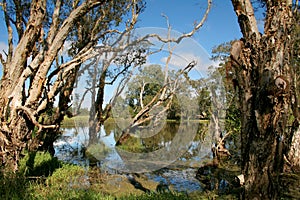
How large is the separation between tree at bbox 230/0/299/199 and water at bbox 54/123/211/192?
2.58m

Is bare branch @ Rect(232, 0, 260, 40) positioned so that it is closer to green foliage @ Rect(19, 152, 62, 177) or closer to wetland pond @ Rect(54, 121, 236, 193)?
wetland pond @ Rect(54, 121, 236, 193)

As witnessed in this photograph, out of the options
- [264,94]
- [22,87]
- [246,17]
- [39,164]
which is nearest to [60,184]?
[39,164]

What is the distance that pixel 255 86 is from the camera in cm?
310

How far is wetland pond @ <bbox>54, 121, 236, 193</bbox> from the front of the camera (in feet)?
22.4

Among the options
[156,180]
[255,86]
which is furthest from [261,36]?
[156,180]

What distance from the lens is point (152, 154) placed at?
936 centimetres

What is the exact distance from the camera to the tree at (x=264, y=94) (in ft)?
9.66

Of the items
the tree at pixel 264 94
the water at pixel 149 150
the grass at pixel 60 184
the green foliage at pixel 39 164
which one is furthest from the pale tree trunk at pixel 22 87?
the water at pixel 149 150

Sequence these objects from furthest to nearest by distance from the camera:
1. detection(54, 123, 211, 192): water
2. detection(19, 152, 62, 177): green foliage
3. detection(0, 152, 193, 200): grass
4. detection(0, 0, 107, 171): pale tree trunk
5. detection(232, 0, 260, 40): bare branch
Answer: detection(54, 123, 211, 192): water
detection(19, 152, 62, 177): green foliage
detection(0, 0, 107, 171): pale tree trunk
detection(0, 152, 193, 200): grass
detection(232, 0, 260, 40): bare branch

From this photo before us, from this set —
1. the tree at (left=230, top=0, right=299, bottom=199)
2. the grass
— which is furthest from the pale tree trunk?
the tree at (left=230, top=0, right=299, bottom=199)

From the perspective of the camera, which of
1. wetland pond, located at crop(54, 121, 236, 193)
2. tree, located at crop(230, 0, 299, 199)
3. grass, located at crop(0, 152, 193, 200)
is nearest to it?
tree, located at crop(230, 0, 299, 199)

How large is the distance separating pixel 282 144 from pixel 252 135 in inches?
13.5

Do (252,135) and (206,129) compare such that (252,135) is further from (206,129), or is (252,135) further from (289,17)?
(206,129)

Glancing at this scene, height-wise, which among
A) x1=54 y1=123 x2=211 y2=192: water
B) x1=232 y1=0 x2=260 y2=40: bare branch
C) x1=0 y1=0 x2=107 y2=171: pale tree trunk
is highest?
x1=232 y1=0 x2=260 y2=40: bare branch
